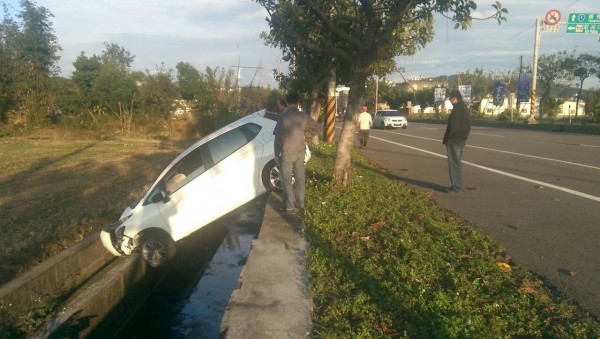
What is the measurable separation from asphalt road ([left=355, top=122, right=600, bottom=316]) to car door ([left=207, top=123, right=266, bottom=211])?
10.2 ft

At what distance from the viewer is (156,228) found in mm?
7508

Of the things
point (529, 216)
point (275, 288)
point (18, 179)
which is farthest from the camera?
point (18, 179)

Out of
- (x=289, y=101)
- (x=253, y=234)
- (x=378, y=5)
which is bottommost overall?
(x=253, y=234)

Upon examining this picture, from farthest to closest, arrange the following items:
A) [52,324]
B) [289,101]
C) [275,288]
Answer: [289,101], [52,324], [275,288]

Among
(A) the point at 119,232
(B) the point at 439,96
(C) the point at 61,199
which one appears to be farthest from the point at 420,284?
(B) the point at 439,96

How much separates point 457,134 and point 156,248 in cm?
545

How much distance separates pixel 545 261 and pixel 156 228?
511cm

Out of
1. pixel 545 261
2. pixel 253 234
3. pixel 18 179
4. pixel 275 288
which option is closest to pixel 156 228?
pixel 253 234

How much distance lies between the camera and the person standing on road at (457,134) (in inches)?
358

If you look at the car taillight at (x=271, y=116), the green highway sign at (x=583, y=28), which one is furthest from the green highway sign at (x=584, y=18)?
the car taillight at (x=271, y=116)

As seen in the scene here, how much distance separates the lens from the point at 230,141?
834cm

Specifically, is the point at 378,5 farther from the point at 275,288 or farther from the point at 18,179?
the point at 18,179

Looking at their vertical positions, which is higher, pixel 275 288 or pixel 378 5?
pixel 378 5

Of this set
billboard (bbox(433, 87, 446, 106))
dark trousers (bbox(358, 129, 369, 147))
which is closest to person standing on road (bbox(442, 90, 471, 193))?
dark trousers (bbox(358, 129, 369, 147))
